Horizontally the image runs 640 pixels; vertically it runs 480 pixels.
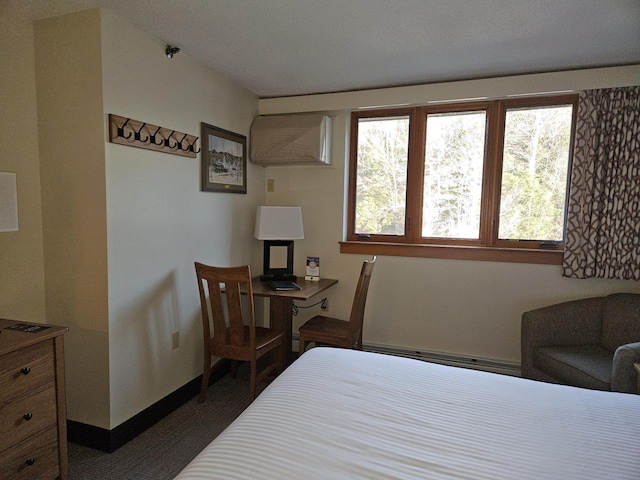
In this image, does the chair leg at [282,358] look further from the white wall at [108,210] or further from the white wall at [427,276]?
the white wall at [108,210]

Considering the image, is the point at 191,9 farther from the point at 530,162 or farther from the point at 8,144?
the point at 530,162

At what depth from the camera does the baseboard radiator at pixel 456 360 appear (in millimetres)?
2896

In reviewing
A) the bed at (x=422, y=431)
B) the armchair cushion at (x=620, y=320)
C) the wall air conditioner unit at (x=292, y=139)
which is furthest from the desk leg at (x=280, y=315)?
the armchair cushion at (x=620, y=320)

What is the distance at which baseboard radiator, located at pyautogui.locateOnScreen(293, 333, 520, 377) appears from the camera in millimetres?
2896

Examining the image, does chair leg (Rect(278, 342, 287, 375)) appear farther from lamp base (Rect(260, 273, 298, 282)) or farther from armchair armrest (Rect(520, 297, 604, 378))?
armchair armrest (Rect(520, 297, 604, 378))

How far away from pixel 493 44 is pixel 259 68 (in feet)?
5.02

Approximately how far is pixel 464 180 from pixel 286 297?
66.5 inches

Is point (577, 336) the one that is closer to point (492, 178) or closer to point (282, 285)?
point (492, 178)

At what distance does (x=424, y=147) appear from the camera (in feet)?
10.2

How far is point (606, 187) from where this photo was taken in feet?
8.37

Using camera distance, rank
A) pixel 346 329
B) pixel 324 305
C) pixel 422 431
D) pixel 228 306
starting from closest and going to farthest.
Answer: pixel 422 431 < pixel 228 306 < pixel 346 329 < pixel 324 305

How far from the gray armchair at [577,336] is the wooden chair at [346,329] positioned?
3.68ft

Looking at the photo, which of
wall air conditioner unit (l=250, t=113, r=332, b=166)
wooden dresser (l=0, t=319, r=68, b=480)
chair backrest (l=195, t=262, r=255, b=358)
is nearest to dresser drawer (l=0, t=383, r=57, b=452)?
wooden dresser (l=0, t=319, r=68, b=480)

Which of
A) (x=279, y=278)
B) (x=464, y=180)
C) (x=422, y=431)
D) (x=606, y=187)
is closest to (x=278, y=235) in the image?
(x=279, y=278)
